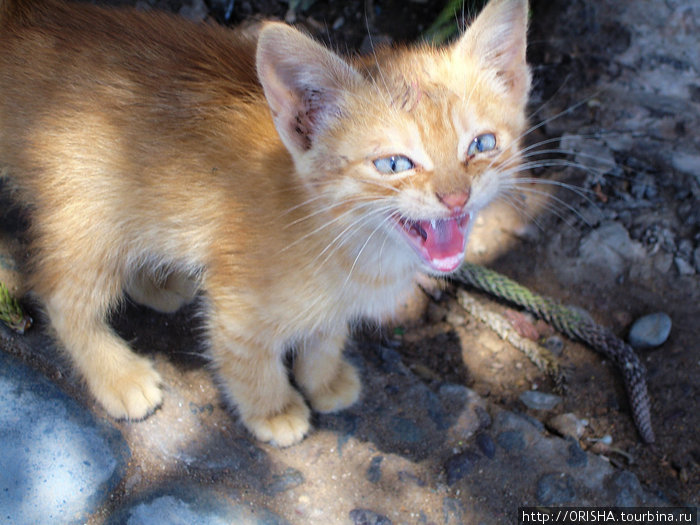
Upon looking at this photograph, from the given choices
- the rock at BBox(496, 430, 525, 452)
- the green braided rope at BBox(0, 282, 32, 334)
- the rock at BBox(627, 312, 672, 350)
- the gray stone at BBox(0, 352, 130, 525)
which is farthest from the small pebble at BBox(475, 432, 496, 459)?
the green braided rope at BBox(0, 282, 32, 334)

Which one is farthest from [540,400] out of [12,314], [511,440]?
[12,314]

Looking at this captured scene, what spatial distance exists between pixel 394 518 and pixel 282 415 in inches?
22.0

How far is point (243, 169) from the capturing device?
2160 mm

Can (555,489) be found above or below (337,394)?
below

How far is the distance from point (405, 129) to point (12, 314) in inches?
65.2

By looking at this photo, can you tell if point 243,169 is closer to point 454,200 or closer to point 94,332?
point 454,200

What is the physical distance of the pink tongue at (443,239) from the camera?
1937 mm

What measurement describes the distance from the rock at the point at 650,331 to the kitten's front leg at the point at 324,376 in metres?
1.30

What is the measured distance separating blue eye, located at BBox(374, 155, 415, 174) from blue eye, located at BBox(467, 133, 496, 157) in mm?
202

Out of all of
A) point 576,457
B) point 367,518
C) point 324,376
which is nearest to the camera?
point 367,518

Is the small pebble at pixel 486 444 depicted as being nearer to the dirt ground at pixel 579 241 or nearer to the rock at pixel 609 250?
the dirt ground at pixel 579 241

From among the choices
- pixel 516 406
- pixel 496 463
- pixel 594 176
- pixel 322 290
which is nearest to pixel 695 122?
pixel 594 176

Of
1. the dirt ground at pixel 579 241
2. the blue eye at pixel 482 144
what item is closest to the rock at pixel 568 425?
the dirt ground at pixel 579 241

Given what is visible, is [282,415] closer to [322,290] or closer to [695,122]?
[322,290]
